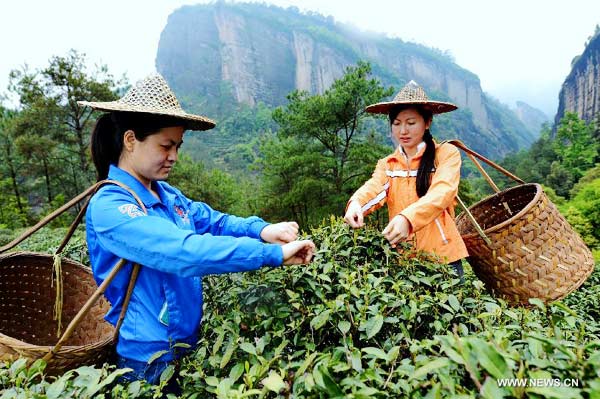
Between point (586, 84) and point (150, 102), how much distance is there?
73527 mm

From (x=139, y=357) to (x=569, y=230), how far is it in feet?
8.52

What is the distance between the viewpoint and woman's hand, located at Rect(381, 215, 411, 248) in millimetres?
1860

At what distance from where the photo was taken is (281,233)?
1.90m

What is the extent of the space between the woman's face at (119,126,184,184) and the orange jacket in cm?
120

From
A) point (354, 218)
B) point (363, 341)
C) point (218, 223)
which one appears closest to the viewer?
point (363, 341)

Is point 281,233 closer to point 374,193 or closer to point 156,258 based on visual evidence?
point 156,258

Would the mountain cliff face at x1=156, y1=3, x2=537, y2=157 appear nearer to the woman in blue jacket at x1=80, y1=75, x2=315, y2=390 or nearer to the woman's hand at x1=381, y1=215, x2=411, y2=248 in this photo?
the woman in blue jacket at x1=80, y1=75, x2=315, y2=390

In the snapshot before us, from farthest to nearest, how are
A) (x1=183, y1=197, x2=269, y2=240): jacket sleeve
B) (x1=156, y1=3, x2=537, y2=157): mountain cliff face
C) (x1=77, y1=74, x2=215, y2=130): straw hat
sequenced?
(x1=156, y1=3, x2=537, y2=157): mountain cliff face, (x1=183, y1=197, x2=269, y2=240): jacket sleeve, (x1=77, y1=74, x2=215, y2=130): straw hat

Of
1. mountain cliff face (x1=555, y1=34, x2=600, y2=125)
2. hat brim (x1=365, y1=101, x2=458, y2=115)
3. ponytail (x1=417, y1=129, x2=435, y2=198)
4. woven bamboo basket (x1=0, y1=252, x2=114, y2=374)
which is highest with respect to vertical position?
mountain cliff face (x1=555, y1=34, x2=600, y2=125)

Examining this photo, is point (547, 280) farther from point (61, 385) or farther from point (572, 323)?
point (61, 385)

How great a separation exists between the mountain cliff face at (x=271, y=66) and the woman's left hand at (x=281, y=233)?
4039 inches

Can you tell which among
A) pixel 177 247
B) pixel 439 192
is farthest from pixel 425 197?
pixel 177 247

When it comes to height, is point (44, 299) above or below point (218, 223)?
below

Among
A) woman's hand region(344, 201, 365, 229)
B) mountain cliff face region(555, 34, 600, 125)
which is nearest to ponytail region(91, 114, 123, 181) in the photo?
woman's hand region(344, 201, 365, 229)
